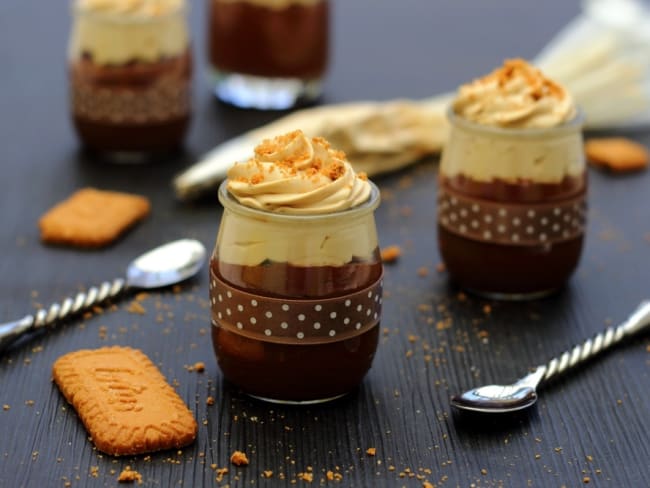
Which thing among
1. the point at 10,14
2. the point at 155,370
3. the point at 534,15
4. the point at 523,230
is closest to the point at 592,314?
the point at 523,230

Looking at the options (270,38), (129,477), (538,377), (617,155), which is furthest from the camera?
(270,38)

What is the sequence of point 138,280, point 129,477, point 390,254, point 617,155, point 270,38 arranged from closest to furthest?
point 129,477 < point 138,280 < point 390,254 < point 617,155 < point 270,38

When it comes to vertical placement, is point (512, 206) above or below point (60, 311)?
above

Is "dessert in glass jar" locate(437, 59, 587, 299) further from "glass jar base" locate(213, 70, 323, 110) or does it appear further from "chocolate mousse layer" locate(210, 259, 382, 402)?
"glass jar base" locate(213, 70, 323, 110)

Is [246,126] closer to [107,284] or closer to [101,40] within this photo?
[101,40]

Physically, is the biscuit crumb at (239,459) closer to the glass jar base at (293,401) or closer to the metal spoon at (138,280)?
the glass jar base at (293,401)

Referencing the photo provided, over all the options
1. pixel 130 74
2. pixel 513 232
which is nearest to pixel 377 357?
pixel 513 232

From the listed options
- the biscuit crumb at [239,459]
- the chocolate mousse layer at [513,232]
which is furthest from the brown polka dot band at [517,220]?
the biscuit crumb at [239,459]

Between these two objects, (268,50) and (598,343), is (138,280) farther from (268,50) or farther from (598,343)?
(268,50)
